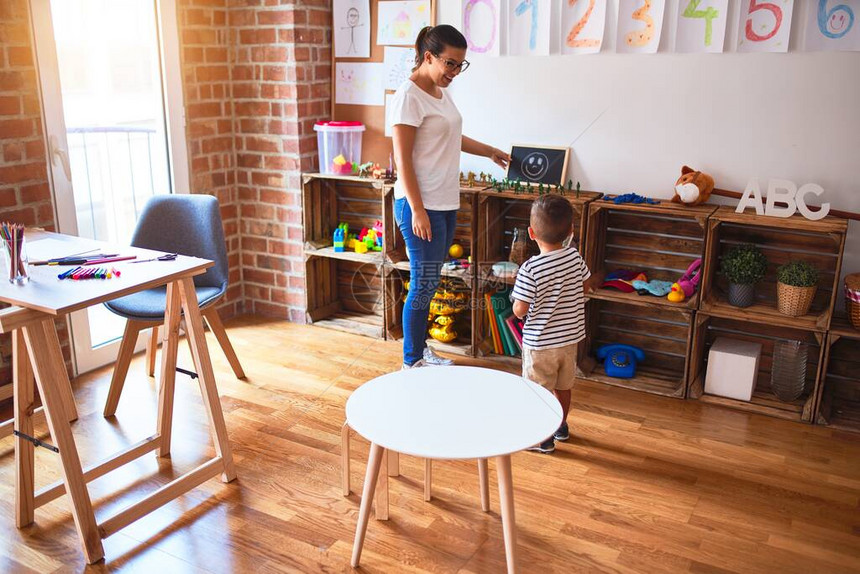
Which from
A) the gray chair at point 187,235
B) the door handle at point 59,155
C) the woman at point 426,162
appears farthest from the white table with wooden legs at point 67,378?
the woman at point 426,162

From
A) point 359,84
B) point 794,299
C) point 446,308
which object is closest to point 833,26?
point 794,299

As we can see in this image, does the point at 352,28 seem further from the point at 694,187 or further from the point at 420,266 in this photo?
the point at 694,187

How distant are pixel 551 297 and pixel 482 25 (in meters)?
1.53

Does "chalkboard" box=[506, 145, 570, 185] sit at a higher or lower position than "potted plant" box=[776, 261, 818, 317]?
higher

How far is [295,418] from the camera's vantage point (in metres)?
2.94

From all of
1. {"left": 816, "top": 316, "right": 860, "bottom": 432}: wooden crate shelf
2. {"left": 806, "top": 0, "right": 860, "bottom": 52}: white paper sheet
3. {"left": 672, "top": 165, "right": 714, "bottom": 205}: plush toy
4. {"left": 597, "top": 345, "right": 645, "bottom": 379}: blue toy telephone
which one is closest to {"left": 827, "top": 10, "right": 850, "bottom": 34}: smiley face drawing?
{"left": 806, "top": 0, "right": 860, "bottom": 52}: white paper sheet

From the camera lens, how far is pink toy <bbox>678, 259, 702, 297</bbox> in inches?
121

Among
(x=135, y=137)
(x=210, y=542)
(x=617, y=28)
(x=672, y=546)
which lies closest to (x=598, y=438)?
(x=672, y=546)

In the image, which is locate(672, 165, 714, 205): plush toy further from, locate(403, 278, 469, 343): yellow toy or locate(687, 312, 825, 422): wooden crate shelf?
locate(403, 278, 469, 343): yellow toy

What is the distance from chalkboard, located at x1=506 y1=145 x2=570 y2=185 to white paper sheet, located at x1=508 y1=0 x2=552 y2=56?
0.41m

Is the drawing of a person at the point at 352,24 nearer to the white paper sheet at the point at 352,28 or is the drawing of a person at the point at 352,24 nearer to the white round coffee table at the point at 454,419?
the white paper sheet at the point at 352,28

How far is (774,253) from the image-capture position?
3.07 m

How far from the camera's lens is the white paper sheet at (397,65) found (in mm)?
3605

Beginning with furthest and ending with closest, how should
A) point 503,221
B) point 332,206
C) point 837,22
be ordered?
point 332,206, point 503,221, point 837,22
